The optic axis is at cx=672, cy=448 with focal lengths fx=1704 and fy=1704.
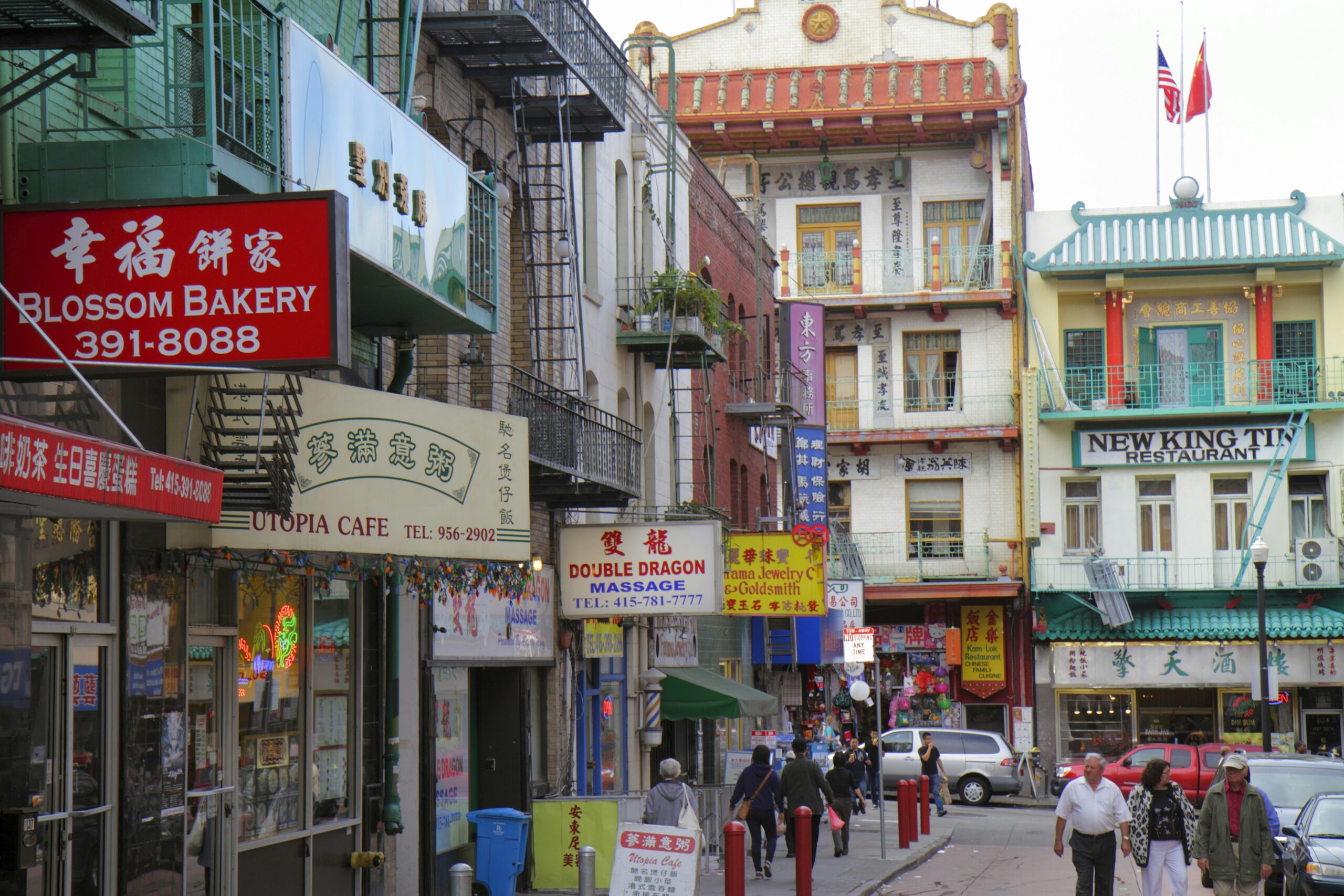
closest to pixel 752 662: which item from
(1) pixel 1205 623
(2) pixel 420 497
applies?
(1) pixel 1205 623

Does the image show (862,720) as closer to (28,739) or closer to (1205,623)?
(1205,623)

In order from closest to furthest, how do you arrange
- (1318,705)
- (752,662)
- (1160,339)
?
(752,662), (1318,705), (1160,339)

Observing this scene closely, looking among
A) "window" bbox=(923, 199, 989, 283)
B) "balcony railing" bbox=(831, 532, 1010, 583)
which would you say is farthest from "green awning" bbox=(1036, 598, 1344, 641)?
"window" bbox=(923, 199, 989, 283)

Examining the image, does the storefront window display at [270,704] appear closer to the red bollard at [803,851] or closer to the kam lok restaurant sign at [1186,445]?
the red bollard at [803,851]

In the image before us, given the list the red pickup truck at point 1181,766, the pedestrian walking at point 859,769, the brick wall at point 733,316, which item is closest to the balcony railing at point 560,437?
the brick wall at point 733,316

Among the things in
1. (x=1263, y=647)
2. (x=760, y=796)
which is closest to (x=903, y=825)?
(x=760, y=796)

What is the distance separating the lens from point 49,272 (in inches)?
355

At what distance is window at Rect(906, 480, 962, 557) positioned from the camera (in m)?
45.1

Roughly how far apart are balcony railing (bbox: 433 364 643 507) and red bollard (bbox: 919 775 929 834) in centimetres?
990

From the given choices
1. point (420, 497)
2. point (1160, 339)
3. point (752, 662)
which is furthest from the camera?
point (1160, 339)

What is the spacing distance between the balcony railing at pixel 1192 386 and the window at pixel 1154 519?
217 cm

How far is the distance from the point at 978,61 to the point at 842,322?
25.0ft

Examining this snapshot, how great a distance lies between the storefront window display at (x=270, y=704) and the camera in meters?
13.2

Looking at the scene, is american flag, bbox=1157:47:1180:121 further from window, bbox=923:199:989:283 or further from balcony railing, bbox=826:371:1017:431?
balcony railing, bbox=826:371:1017:431
